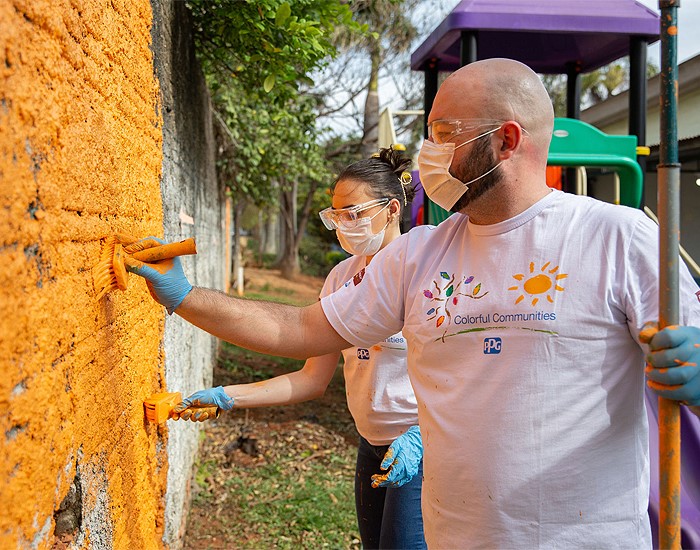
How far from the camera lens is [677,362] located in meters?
1.48

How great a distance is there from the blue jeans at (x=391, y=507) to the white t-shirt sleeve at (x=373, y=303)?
73cm

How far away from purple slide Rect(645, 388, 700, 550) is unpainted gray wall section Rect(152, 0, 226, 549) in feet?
7.83

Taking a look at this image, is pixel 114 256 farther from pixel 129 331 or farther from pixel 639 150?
pixel 639 150

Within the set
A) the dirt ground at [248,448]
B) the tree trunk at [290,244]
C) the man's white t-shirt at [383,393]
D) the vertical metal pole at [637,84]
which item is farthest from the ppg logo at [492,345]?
the tree trunk at [290,244]

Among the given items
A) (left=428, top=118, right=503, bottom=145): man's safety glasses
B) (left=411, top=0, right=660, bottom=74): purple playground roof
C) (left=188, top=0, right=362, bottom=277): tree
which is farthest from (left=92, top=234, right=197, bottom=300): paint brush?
(left=411, top=0, right=660, bottom=74): purple playground roof

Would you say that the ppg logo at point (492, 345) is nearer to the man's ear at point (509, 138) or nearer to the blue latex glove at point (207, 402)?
the man's ear at point (509, 138)

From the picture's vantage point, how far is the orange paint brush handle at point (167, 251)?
1954 millimetres

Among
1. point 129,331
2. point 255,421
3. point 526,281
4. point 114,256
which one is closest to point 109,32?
point 114,256

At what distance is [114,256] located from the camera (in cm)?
205

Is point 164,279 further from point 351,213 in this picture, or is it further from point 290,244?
point 290,244

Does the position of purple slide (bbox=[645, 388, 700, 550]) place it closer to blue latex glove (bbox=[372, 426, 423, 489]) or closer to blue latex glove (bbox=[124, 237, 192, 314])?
blue latex glove (bbox=[372, 426, 423, 489])

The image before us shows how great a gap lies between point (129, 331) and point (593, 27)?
3.82 metres

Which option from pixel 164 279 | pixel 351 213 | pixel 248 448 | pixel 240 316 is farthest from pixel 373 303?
pixel 248 448

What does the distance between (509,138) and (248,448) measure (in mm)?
4755
